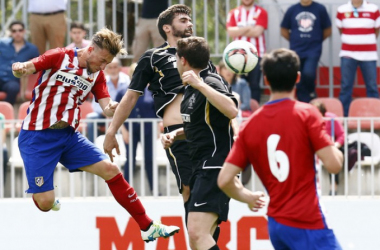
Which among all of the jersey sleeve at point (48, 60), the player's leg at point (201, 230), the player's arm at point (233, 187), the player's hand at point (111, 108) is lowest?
the player's leg at point (201, 230)

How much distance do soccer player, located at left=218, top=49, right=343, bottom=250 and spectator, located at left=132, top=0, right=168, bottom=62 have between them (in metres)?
7.23

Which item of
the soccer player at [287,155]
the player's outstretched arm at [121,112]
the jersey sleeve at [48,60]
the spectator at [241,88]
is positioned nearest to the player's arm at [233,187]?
the soccer player at [287,155]

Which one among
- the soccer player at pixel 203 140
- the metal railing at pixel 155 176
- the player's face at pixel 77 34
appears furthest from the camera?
the player's face at pixel 77 34

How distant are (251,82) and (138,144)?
2.32 meters

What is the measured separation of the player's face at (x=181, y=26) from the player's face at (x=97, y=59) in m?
0.59

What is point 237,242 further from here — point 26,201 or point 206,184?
point 206,184

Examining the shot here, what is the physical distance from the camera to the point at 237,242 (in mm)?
9844

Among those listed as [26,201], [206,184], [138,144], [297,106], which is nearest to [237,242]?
[138,144]

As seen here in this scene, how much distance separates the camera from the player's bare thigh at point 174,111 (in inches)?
300

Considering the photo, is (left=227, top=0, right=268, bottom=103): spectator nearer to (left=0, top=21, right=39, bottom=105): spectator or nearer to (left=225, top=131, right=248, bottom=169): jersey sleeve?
(left=0, top=21, right=39, bottom=105): spectator

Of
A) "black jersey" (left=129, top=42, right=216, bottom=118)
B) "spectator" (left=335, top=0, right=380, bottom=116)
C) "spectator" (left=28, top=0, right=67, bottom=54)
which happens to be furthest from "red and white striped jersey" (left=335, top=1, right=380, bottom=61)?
"black jersey" (left=129, top=42, right=216, bottom=118)

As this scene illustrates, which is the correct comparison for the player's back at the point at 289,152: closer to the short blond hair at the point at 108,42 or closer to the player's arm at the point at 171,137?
the player's arm at the point at 171,137

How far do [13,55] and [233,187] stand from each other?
7544mm

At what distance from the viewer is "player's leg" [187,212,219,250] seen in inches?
270
